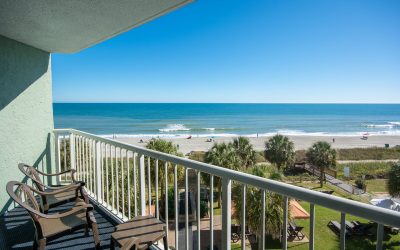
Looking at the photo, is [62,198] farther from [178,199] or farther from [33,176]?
[178,199]

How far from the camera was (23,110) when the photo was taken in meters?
3.89

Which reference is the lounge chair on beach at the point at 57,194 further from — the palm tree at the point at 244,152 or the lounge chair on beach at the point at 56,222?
the palm tree at the point at 244,152

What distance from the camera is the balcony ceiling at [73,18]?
2396 millimetres

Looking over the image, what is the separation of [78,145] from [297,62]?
6649 centimetres

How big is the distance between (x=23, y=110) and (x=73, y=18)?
1.95 m

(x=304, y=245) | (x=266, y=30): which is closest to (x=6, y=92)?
(x=304, y=245)

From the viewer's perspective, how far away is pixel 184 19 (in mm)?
28609

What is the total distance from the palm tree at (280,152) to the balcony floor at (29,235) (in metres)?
22.1

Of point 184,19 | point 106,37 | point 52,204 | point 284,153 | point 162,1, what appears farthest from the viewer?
point 184,19

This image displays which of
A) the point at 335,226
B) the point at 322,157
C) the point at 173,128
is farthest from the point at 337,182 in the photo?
the point at 173,128

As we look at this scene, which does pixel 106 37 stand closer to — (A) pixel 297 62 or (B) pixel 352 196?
(B) pixel 352 196

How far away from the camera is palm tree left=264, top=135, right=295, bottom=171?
23.7 metres

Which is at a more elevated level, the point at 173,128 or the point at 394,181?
the point at 173,128

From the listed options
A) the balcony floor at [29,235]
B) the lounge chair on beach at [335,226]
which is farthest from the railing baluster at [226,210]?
the lounge chair on beach at [335,226]
